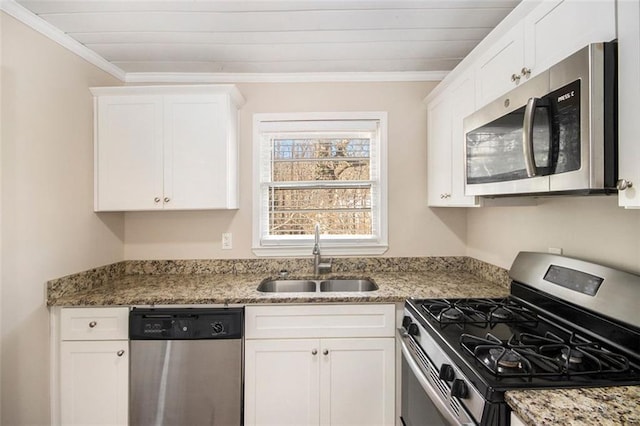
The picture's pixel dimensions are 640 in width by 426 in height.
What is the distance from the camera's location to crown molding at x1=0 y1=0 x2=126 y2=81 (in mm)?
1513

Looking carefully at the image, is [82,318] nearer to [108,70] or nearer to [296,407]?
[296,407]

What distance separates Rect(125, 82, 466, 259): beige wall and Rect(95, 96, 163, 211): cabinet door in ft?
1.09

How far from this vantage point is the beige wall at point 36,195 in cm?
150

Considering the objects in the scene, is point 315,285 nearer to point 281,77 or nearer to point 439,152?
point 439,152

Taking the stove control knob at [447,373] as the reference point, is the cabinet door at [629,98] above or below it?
above

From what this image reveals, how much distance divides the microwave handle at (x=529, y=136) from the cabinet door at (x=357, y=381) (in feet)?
3.74

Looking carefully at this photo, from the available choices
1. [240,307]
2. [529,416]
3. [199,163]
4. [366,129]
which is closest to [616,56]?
[529,416]

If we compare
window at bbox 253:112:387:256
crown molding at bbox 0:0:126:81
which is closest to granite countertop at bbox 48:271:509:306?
window at bbox 253:112:387:256

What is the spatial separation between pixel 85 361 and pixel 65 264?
55 centimetres

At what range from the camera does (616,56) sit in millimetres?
893

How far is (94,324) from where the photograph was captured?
1.71 metres

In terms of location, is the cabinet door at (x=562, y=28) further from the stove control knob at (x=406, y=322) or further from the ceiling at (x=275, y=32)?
the stove control knob at (x=406, y=322)

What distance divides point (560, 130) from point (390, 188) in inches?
54.6

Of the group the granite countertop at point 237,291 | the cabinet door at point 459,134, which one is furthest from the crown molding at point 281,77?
the granite countertop at point 237,291
